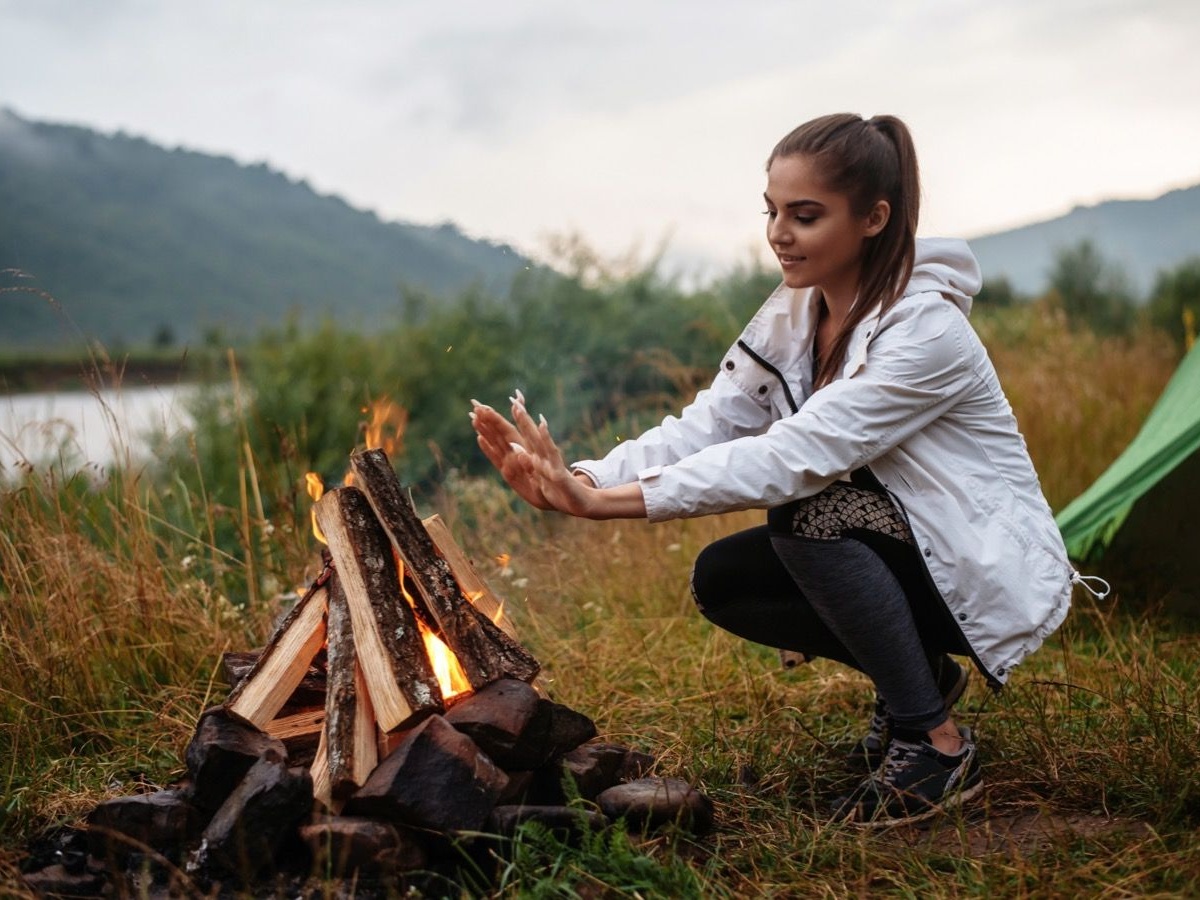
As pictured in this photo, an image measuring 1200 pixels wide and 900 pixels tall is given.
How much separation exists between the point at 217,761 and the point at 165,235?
85.4 m

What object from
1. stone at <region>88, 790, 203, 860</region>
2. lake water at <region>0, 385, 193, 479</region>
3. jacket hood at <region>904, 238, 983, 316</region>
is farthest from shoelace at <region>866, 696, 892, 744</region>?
lake water at <region>0, 385, 193, 479</region>

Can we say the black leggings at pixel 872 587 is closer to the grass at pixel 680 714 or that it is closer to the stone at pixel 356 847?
the grass at pixel 680 714

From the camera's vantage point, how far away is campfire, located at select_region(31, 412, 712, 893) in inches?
76.6

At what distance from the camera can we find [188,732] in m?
2.78

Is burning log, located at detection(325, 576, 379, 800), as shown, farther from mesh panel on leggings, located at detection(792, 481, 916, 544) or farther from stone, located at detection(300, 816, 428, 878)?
mesh panel on leggings, located at detection(792, 481, 916, 544)

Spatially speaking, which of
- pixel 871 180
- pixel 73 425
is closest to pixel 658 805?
pixel 871 180

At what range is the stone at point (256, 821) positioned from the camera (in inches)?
75.5

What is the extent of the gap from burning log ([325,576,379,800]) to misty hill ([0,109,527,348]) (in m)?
60.7

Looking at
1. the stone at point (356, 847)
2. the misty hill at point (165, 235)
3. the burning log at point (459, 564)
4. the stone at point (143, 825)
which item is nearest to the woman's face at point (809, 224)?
the burning log at point (459, 564)

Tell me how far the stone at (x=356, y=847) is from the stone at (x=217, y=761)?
0.18 metres

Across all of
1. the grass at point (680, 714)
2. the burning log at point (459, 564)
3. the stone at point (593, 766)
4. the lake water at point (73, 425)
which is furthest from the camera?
the lake water at point (73, 425)

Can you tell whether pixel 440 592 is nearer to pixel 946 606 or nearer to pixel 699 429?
pixel 699 429

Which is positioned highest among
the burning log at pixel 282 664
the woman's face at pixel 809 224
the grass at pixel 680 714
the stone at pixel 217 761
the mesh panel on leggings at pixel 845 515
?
the woman's face at pixel 809 224

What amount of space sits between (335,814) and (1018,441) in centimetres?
165
